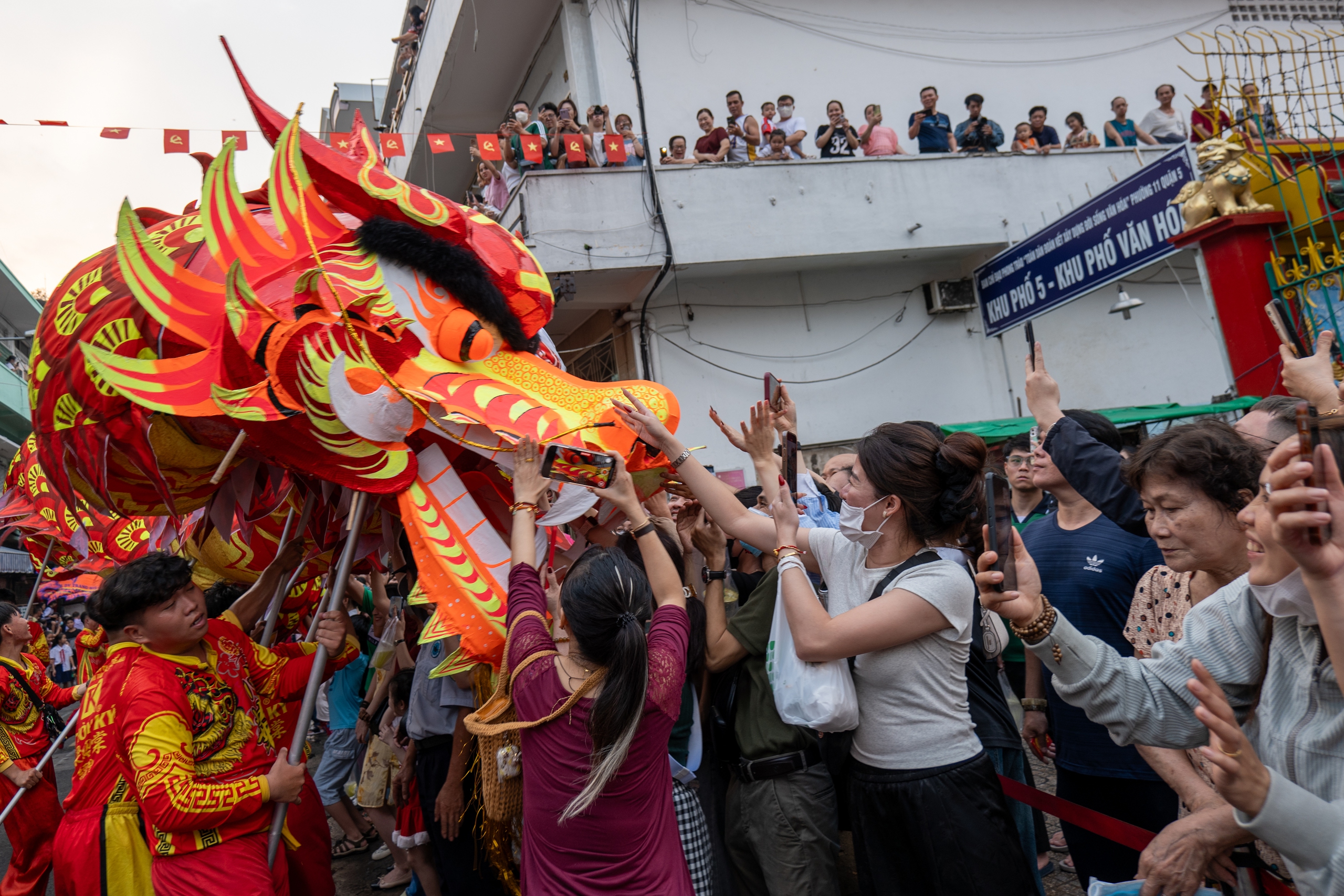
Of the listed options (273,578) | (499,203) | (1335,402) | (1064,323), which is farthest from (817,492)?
(1064,323)

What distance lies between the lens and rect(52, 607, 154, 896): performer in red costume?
2377mm

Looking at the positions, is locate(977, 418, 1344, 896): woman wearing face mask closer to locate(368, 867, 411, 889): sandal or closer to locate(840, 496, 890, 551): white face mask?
locate(840, 496, 890, 551): white face mask

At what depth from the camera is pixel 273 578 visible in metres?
2.98

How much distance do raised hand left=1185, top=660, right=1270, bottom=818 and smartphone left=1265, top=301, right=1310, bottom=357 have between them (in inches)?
57.0

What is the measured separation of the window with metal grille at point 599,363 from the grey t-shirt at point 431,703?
261 inches

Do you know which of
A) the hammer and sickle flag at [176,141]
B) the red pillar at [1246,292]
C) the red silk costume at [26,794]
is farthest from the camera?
the hammer and sickle flag at [176,141]

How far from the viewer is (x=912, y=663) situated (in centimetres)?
202

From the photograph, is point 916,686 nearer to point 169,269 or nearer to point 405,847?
point 169,269

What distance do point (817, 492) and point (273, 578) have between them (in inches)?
76.9

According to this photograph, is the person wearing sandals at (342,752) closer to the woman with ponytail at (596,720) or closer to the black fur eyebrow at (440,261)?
the black fur eyebrow at (440,261)

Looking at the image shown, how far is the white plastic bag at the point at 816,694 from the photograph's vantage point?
1997 millimetres

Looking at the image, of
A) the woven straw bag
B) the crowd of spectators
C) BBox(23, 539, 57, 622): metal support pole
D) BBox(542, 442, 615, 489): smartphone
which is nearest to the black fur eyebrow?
BBox(542, 442, 615, 489): smartphone

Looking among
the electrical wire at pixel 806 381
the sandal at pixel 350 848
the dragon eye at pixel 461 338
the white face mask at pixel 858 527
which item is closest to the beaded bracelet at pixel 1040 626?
the white face mask at pixel 858 527

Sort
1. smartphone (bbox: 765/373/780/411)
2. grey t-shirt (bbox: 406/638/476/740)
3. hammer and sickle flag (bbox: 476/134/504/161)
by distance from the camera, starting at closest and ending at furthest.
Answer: smartphone (bbox: 765/373/780/411) → grey t-shirt (bbox: 406/638/476/740) → hammer and sickle flag (bbox: 476/134/504/161)
